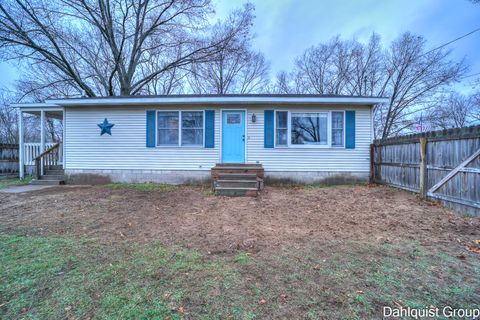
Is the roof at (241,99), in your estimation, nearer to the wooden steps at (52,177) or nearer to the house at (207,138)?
the house at (207,138)

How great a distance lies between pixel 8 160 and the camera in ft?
36.8

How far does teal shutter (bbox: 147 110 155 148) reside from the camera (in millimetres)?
8445

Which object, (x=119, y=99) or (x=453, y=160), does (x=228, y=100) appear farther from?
(x=453, y=160)

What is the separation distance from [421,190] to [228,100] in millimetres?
6004

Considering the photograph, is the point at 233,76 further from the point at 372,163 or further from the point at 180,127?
the point at 372,163

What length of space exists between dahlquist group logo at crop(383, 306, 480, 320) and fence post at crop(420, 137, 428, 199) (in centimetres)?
449

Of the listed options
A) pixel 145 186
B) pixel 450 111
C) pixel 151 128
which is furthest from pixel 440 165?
pixel 450 111

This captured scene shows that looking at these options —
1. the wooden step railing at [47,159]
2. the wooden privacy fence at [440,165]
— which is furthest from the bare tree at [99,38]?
the wooden privacy fence at [440,165]

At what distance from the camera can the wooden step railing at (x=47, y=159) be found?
8883 mm

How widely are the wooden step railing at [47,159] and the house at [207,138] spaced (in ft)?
4.27

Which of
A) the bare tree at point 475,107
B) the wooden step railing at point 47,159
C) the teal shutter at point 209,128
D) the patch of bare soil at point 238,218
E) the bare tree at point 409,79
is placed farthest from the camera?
the bare tree at point 475,107

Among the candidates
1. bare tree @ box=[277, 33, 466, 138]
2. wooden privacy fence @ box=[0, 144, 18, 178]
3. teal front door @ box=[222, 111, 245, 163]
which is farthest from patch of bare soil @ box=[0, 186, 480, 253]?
bare tree @ box=[277, 33, 466, 138]

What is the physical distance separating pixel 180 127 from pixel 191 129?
40 centimetres

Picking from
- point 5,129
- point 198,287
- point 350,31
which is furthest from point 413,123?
point 5,129
